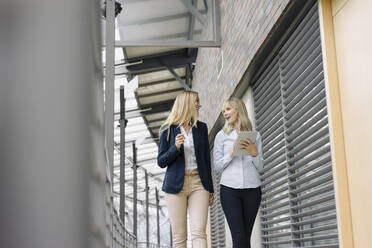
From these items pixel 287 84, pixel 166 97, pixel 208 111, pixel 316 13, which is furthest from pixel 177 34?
pixel 166 97

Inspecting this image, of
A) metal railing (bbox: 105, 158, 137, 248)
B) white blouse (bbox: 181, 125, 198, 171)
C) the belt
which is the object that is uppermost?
white blouse (bbox: 181, 125, 198, 171)

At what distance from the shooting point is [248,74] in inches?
233

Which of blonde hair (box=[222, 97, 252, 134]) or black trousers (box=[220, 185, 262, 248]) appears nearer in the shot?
black trousers (box=[220, 185, 262, 248])

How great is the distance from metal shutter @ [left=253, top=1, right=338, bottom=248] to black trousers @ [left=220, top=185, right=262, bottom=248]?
48cm

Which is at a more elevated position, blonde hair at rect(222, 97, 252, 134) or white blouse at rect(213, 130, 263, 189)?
blonde hair at rect(222, 97, 252, 134)

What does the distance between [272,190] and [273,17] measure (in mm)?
1882

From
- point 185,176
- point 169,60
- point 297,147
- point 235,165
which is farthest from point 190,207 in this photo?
point 169,60

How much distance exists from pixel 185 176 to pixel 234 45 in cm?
321

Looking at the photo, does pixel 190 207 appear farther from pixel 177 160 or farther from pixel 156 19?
pixel 156 19

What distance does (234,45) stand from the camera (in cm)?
666

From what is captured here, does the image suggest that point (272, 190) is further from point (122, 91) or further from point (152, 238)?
point (152, 238)

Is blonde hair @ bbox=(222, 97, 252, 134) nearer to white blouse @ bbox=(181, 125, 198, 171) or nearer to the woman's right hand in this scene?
white blouse @ bbox=(181, 125, 198, 171)

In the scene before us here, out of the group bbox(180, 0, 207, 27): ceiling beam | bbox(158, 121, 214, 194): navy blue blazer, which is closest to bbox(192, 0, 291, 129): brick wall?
bbox(180, 0, 207, 27): ceiling beam

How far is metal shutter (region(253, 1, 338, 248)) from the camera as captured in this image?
151 inches
